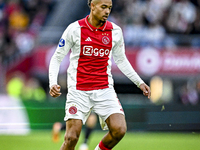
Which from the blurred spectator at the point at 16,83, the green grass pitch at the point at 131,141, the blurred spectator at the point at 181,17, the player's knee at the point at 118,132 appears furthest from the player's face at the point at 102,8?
the blurred spectator at the point at 181,17

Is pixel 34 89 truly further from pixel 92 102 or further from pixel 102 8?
pixel 102 8

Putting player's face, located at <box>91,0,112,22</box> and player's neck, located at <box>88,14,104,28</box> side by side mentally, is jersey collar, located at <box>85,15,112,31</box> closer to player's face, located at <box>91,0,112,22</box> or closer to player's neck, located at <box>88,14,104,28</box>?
player's neck, located at <box>88,14,104,28</box>

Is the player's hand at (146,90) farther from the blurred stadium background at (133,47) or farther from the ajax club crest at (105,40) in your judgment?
the blurred stadium background at (133,47)

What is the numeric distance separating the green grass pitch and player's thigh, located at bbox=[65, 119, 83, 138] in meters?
3.24

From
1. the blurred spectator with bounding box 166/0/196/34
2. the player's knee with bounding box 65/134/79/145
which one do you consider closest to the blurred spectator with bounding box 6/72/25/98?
the blurred spectator with bounding box 166/0/196/34

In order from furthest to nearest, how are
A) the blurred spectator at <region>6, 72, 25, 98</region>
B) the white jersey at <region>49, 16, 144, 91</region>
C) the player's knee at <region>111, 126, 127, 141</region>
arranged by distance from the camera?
the blurred spectator at <region>6, 72, 25, 98</region>, the white jersey at <region>49, 16, 144, 91</region>, the player's knee at <region>111, 126, 127, 141</region>

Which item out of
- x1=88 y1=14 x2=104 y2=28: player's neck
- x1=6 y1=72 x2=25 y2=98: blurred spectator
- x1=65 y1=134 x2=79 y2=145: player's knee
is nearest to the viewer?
x1=65 y1=134 x2=79 y2=145: player's knee

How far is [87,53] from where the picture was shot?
5.55 metres

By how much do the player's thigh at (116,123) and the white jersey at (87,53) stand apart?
1.40ft

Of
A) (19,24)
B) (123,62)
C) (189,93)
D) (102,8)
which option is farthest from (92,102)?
(19,24)

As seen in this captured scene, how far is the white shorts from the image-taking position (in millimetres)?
5484

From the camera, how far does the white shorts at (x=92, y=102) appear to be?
5.48 metres

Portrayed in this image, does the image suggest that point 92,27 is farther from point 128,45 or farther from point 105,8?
point 128,45

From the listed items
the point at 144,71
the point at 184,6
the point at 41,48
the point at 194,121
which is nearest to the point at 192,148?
the point at 194,121
